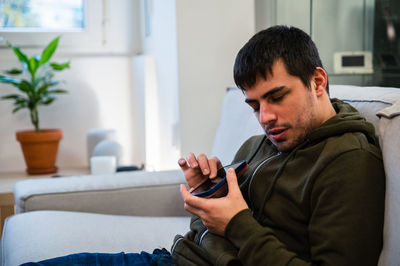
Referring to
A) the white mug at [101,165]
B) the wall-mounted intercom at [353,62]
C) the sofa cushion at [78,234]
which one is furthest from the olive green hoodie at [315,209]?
the white mug at [101,165]

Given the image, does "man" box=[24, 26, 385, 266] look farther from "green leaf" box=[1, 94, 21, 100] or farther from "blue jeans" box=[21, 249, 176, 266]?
"green leaf" box=[1, 94, 21, 100]

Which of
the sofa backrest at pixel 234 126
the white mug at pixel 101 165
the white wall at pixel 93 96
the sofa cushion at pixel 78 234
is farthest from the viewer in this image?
the white wall at pixel 93 96

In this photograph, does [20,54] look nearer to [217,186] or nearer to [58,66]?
[58,66]

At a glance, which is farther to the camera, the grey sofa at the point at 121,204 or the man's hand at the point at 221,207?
the grey sofa at the point at 121,204

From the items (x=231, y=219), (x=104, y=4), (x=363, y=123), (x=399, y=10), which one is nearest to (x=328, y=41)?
(x=399, y=10)

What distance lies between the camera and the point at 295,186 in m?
0.83

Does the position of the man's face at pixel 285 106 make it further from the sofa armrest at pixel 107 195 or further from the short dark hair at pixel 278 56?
the sofa armrest at pixel 107 195

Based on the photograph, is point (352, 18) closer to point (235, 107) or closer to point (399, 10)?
point (399, 10)

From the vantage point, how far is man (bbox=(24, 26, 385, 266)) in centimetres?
73

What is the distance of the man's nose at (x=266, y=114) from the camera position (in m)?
0.86

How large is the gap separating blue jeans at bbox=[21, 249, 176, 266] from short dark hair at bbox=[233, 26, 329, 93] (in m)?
0.40

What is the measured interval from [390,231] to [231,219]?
264 millimetres

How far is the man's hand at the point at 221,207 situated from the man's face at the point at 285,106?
0.12 metres

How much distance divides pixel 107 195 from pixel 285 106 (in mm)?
833
